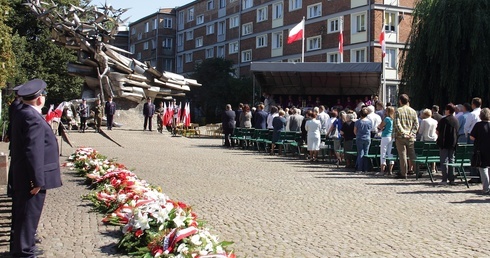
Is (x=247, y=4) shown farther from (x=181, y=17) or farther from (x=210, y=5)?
(x=181, y=17)

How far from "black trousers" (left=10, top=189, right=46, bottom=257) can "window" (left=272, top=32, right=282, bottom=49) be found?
2073 inches

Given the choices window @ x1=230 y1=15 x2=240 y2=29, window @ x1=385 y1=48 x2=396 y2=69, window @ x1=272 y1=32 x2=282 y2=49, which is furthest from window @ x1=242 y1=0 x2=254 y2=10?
window @ x1=385 y1=48 x2=396 y2=69

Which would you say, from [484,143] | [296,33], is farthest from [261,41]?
[484,143]

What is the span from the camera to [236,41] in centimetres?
6644

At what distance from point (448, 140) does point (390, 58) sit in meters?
34.4

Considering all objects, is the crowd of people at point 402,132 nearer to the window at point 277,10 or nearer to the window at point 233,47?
the window at point 277,10

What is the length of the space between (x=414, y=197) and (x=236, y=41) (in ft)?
183

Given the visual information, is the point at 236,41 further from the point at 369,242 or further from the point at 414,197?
the point at 369,242

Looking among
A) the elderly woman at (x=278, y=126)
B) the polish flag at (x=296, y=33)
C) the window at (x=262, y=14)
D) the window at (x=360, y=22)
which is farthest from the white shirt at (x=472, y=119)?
the window at (x=262, y=14)

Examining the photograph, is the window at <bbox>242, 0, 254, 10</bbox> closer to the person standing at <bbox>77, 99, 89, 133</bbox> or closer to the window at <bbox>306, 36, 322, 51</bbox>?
the window at <bbox>306, 36, 322, 51</bbox>

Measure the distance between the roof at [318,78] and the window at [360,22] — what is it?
13.8m

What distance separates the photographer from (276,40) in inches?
2313

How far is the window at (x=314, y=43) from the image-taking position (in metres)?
52.3

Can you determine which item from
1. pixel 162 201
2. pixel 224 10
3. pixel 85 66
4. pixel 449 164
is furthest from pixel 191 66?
pixel 162 201
